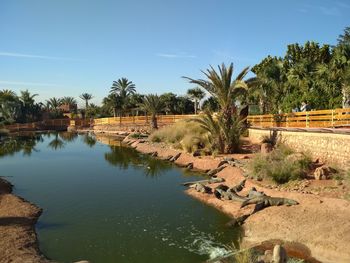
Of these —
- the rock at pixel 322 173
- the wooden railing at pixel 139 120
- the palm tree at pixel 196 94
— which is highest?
the palm tree at pixel 196 94

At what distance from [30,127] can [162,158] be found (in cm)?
5011

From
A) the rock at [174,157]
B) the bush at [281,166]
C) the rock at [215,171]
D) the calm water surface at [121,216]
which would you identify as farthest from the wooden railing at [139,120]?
the bush at [281,166]

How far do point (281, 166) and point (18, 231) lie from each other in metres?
9.94

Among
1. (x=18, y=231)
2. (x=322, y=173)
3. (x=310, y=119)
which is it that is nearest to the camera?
(x=18, y=231)

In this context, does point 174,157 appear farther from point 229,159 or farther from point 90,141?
point 90,141

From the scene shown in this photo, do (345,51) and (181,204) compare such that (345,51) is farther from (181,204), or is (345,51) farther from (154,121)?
(154,121)

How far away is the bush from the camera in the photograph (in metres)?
15.1

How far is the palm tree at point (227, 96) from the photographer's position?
2322 cm

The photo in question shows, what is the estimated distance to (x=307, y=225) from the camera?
1066cm

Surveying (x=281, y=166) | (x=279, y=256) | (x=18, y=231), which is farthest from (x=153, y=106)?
(x=279, y=256)

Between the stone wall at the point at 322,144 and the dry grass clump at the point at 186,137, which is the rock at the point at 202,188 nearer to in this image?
the stone wall at the point at 322,144

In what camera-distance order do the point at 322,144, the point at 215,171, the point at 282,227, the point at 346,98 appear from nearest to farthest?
the point at 282,227, the point at 322,144, the point at 215,171, the point at 346,98

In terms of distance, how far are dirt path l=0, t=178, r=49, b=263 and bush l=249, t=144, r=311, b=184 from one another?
8.98 m

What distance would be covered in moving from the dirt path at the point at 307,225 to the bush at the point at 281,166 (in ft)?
3.87
